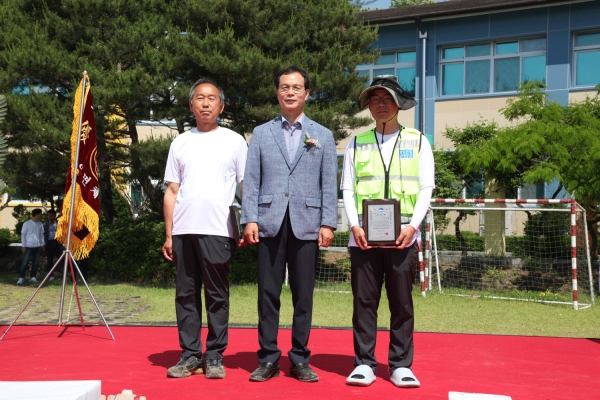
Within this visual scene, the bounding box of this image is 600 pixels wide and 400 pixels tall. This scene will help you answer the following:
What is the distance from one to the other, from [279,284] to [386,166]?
3.45 feet

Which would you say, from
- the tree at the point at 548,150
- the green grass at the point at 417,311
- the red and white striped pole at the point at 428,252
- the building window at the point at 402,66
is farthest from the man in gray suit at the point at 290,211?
the building window at the point at 402,66

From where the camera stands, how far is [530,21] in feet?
68.9

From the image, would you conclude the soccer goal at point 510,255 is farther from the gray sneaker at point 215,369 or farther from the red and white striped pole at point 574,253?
the gray sneaker at point 215,369

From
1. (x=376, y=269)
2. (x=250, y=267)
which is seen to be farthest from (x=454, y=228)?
(x=376, y=269)

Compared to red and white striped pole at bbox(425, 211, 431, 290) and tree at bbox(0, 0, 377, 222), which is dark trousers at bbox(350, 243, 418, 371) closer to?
Result: red and white striped pole at bbox(425, 211, 431, 290)

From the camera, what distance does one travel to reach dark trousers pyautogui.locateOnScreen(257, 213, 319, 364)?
4953 millimetres

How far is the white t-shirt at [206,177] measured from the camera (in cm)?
511

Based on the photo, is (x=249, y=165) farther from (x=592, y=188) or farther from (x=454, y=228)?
(x=454, y=228)

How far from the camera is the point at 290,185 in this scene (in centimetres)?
499

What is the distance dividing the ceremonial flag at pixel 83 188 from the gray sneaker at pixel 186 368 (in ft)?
10.7

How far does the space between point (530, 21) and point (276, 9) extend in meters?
9.18

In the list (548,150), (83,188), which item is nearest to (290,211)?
(83,188)

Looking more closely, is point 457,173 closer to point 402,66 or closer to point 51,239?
point 402,66

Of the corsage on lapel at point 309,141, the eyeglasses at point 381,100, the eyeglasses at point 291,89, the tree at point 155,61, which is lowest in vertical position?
the corsage on lapel at point 309,141
